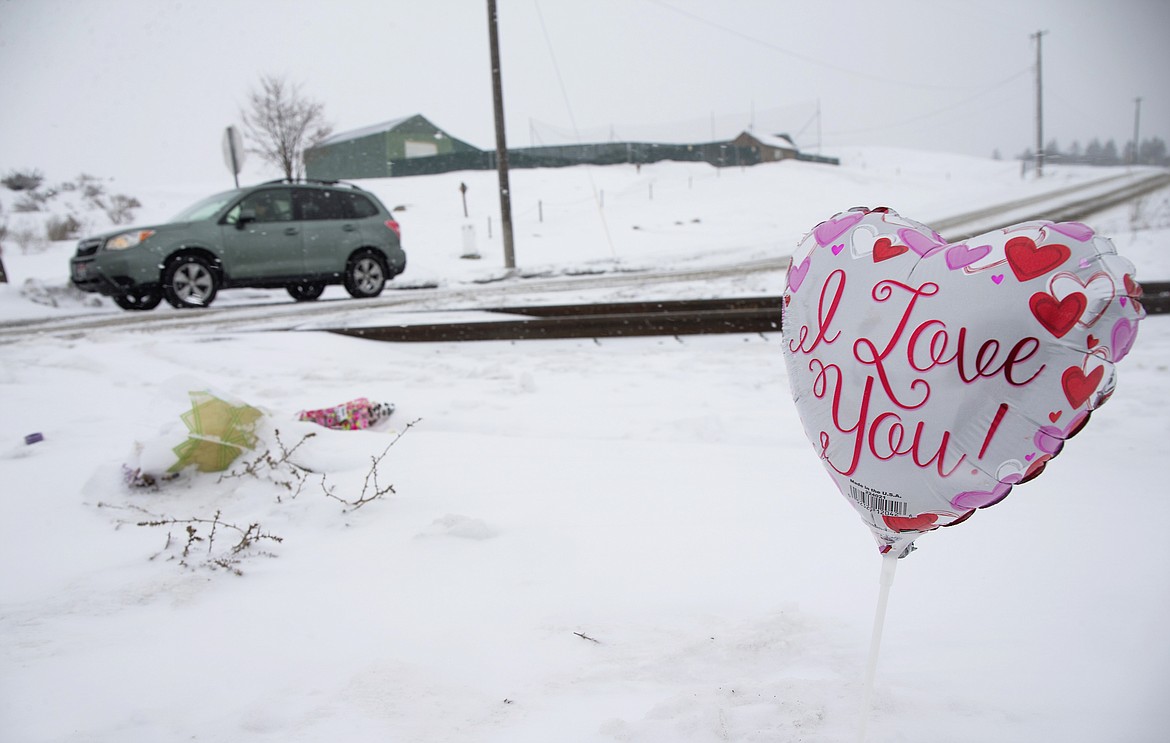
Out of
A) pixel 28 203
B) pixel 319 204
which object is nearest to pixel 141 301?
pixel 319 204

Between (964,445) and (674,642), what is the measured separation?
913 millimetres

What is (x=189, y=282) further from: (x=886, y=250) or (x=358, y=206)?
(x=886, y=250)

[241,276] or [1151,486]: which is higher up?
[241,276]

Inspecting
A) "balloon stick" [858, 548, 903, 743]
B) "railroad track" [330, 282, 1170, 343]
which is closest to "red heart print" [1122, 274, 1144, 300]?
"balloon stick" [858, 548, 903, 743]

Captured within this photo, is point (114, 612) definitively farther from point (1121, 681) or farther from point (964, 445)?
point (1121, 681)

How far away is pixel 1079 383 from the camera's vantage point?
3.70 ft

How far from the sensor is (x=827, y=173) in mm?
22359

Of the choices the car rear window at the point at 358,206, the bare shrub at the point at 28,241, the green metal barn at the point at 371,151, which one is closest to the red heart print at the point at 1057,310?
the car rear window at the point at 358,206

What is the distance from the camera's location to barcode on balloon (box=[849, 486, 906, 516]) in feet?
4.42

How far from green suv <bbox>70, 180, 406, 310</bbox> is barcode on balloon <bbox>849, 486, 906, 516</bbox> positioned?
9.55 metres

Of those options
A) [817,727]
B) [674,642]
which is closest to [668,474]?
[674,642]

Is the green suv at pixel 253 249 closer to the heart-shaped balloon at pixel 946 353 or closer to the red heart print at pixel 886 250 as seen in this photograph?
the heart-shaped balloon at pixel 946 353

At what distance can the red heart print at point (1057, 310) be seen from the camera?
43.0 inches

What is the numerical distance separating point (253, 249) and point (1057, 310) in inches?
393
